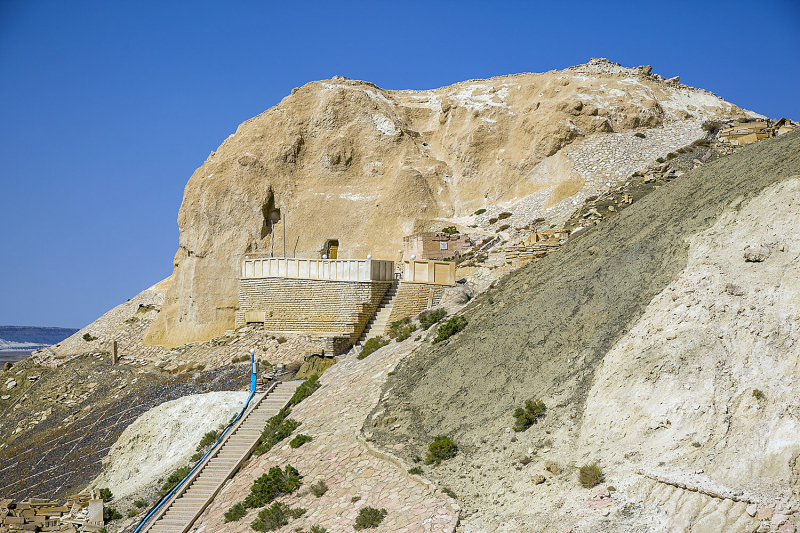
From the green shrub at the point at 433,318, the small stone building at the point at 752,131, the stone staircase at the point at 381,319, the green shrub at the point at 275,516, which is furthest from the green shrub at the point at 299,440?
the small stone building at the point at 752,131

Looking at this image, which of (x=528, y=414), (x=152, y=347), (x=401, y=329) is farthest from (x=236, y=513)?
(x=152, y=347)

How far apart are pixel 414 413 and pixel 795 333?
24.5ft

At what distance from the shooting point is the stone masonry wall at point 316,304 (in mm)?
25688

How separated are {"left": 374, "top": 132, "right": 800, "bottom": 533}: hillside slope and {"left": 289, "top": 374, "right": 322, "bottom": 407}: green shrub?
389cm

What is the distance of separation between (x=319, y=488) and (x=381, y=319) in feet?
38.3

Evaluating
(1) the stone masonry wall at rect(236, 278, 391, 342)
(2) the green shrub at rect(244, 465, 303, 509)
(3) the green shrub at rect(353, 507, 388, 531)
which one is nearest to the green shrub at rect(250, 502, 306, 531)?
(2) the green shrub at rect(244, 465, 303, 509)

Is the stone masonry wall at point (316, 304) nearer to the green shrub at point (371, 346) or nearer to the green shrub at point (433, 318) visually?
the green shrub at point (371, 346)

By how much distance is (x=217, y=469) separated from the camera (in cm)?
1811

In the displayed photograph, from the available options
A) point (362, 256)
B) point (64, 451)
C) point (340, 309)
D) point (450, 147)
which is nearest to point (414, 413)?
point (340, 309)

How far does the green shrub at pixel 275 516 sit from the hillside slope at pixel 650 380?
2254mm

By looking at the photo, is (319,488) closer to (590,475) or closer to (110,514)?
(590,475)

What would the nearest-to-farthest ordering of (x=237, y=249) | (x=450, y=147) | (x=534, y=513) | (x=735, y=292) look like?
1. (x=534, y=513)
2. (x=735, y=292)
3. (x=237, y=249)
4. (x=450, y=147)

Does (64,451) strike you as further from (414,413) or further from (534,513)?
(534,513)

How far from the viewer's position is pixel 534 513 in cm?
1045
